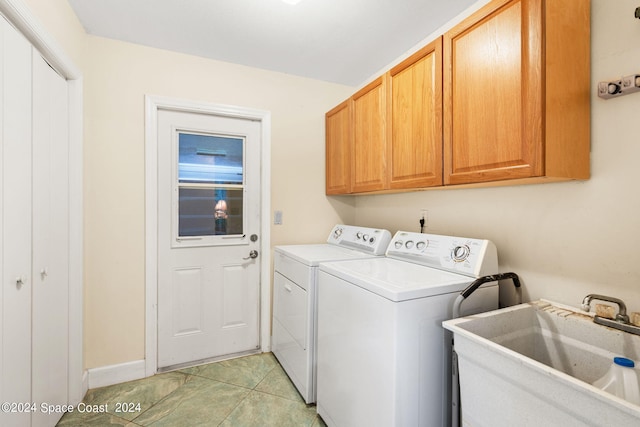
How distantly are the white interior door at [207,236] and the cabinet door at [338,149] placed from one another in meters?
0.64

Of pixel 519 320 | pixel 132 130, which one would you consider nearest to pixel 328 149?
pixel 132 130

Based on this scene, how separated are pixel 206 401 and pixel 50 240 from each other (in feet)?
4.34

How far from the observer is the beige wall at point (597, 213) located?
109 centimetres

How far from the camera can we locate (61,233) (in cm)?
165

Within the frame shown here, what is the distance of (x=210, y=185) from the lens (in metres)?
2.33

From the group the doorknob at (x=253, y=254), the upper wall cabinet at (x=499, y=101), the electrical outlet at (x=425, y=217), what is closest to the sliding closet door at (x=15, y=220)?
the doorknob at (x=253, y=254)

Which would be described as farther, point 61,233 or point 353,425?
point 61,233

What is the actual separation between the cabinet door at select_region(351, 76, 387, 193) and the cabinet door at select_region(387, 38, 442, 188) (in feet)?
0.30

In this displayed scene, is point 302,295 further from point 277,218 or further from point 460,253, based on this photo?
point 460,253

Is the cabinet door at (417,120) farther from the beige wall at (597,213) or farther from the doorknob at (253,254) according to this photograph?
the doorknob at (253,254)

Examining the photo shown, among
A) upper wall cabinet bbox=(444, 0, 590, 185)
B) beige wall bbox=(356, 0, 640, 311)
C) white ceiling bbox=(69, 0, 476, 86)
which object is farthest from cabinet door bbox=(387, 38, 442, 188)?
beige wall bbox=(356, 0, 640, 311)

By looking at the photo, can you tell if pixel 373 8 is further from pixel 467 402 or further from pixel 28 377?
pixel 28 377

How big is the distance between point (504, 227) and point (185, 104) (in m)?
2.31

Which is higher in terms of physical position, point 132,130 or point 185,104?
point 185,104
